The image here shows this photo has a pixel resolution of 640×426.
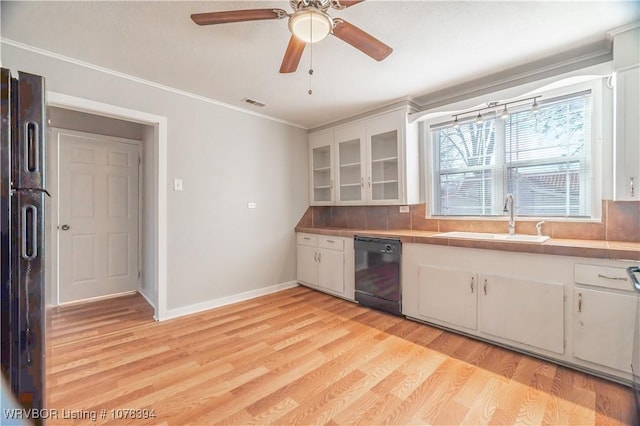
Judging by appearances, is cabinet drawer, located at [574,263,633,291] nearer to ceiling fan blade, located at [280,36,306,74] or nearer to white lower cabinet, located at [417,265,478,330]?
white lower cabinet, located at [417,265,478,330]

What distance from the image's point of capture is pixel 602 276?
74.4 inches

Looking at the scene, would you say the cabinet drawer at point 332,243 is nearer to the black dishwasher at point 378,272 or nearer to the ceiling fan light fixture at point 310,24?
the black dishwasher at point 378,272

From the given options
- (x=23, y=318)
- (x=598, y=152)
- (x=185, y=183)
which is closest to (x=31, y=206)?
(x=23, y=318)

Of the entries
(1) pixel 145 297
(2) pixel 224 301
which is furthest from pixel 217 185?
(1) pixel 145 297

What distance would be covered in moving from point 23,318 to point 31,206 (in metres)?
0.37

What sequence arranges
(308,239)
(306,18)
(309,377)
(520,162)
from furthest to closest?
(308,239) → (520,162) → (309,377) → (306,18)

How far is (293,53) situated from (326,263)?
2.53 metres

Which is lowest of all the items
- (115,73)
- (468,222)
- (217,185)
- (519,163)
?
(468,222)

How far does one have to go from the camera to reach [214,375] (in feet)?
6.45

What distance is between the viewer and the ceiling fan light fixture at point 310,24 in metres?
1.47

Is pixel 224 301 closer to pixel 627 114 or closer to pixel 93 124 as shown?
pixel 93 124

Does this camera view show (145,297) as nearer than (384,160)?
No

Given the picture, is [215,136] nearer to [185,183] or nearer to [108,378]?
[185,183]

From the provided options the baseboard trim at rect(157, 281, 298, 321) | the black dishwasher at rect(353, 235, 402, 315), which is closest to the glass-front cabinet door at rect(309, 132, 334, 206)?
the black dishwasher at rect(353, 235, 402, 315)
